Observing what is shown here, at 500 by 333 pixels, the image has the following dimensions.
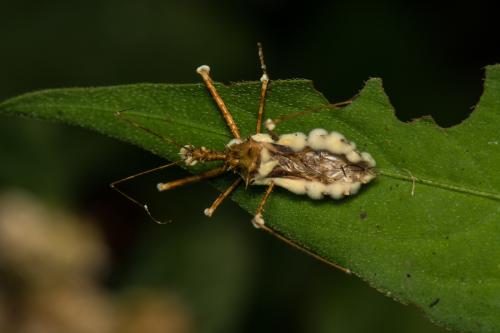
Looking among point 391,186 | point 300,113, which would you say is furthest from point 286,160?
point 391,186

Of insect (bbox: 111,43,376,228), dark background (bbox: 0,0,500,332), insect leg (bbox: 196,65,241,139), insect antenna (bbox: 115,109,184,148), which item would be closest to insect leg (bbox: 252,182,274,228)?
insect (bbox: 111,43,376,228)

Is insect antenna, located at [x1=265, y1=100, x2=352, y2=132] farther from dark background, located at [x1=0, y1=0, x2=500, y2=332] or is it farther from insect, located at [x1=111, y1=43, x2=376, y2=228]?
dark background, located at [x1=0, y1=0, x2=500, y2=332]

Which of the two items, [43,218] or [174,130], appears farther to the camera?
[43,218]

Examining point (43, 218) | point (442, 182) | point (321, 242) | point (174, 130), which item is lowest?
point (43, 218)

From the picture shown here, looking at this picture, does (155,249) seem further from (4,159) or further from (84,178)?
(4,159)

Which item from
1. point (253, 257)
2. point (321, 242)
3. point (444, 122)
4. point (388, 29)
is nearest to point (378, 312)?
point (253, 257)

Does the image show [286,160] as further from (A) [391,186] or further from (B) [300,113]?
(A) [391,186]
